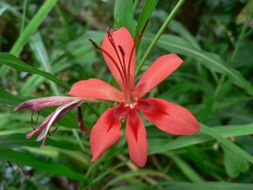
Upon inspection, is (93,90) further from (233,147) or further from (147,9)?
(233,147)

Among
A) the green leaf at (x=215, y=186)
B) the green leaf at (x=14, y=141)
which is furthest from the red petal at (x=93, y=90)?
the green leaf at (x=215, y=186)

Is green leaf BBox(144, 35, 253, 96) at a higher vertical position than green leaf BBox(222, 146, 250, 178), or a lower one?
higher

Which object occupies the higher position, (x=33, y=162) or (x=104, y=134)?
(x=104, y=134)

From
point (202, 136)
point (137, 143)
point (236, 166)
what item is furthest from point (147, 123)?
point (137, 143)

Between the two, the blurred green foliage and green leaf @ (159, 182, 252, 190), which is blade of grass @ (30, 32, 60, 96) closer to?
the blurred green foliage

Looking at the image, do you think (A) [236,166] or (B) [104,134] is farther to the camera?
(A) [236,166]

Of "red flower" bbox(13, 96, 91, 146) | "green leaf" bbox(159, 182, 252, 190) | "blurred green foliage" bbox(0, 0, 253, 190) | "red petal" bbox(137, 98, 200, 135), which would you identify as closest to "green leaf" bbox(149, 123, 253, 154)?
"blurred green foliage" bbox(0, 0, 253, 190)

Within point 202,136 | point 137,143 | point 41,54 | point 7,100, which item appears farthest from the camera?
point 41,54
